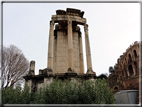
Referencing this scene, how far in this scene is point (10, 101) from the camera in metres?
7.21

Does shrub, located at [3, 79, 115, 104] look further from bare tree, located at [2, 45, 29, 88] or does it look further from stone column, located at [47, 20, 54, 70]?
bare tree, located at [2, 45, 29, 88]

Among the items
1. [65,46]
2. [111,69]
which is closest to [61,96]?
[65,46]

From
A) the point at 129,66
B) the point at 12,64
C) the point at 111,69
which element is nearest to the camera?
the point at 12,64

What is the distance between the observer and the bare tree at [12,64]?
72.3 ft

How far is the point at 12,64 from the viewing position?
75.3 feet

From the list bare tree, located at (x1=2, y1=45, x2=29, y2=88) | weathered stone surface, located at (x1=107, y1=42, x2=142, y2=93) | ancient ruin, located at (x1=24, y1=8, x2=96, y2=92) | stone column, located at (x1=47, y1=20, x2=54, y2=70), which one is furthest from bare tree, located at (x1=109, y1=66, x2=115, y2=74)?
stone column, located at (x1=47, y1=20, x2=54, y2=70)

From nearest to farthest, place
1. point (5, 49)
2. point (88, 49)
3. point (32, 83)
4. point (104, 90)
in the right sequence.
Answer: point (104, 90) → point (32, 83) → point (88, 49) → point (5, 49)

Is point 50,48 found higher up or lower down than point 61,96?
higher up

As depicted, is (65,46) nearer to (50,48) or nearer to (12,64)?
(50,48)

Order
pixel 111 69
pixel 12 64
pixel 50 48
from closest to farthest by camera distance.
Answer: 1. pixel 50 48
2. pixel 12 64
3. pixel 111 69

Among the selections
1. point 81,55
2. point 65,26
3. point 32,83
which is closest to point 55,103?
point 32,83

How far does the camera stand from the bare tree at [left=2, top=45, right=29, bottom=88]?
72.3ft

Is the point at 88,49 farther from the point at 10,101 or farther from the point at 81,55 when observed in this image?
the point at 10,101

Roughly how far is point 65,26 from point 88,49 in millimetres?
4128
